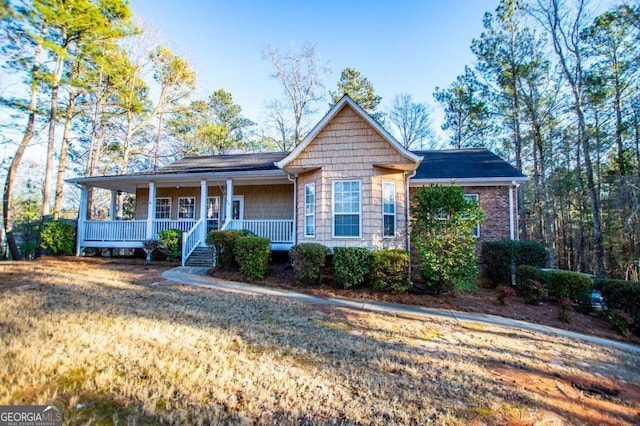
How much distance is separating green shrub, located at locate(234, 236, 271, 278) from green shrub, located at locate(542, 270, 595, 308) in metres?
7.90

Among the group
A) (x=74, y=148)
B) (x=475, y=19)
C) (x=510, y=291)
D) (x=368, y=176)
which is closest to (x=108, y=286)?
(x=368, y=176)

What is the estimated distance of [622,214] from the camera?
1590 centimetres

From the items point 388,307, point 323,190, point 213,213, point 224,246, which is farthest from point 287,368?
point 213,213

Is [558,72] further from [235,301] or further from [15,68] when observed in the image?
[15,68]

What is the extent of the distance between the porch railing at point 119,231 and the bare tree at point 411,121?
77.6 feet

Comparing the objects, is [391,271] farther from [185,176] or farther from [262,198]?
[185,176]

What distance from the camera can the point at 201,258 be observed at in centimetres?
1194

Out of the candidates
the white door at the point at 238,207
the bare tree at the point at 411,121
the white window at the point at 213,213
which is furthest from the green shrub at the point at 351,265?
the bare tree at the point at 411,121

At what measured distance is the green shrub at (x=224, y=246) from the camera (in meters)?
10.0

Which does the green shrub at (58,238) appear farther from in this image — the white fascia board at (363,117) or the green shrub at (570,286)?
the green shrub at (570,286)

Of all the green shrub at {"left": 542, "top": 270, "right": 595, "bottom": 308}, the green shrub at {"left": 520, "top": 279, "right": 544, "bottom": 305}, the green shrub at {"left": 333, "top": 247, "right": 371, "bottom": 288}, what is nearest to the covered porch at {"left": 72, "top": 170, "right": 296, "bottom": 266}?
the green shrub at {"left": 333, "top": 247, "right": 371, "bottom": 288}

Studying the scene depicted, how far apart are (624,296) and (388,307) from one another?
5344 mm

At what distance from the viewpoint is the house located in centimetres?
934

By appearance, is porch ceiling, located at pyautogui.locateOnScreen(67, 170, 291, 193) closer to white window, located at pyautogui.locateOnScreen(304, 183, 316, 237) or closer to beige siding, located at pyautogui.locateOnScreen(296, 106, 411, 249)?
white window, located at pyautogui.locateOnScreen(304, 183, 316, 237)
